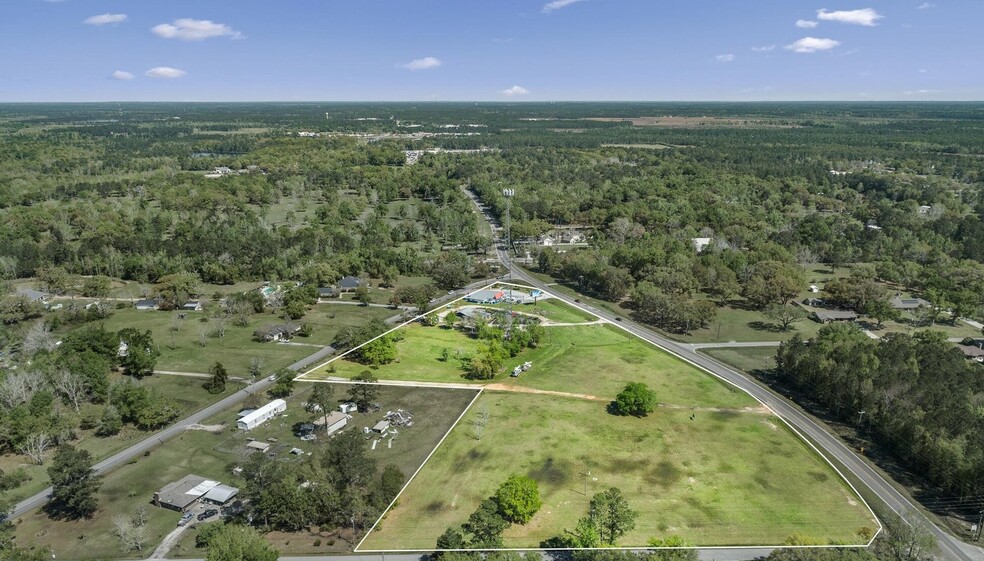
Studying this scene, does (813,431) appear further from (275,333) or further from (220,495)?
(275,333)

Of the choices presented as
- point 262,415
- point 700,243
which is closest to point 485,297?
point 262,415

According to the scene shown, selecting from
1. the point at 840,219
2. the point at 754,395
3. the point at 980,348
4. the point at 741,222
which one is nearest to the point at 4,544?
the point at 754,395

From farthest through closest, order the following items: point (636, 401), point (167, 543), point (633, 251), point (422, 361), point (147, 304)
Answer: point (633, 251) < point (147, 304) < point (422, 361) < point (636, 401) < point (167, 543)

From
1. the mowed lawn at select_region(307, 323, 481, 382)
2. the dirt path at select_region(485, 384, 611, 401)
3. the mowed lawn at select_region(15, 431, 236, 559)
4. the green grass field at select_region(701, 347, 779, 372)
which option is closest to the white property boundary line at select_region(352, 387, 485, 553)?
the dirt path at select_region(485, 384, 611, 401)

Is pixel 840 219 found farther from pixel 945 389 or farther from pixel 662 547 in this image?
pixel 662 547

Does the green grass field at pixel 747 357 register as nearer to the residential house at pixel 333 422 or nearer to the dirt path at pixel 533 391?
the dirt path at pixel 533 391

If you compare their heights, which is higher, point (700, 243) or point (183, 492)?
point (700, 243)
